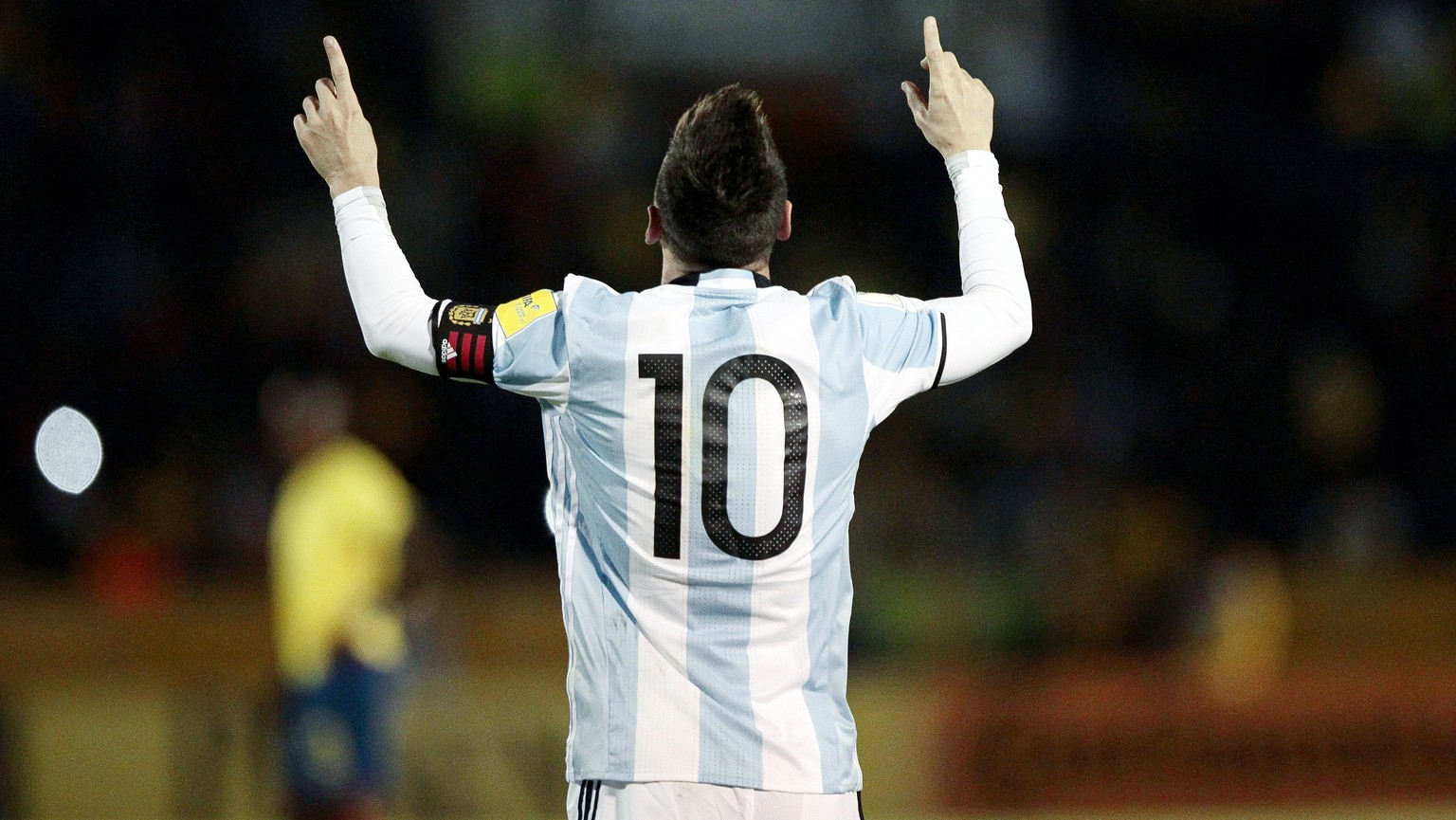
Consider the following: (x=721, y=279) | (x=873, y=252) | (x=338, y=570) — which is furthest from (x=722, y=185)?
(x=873, y=252)

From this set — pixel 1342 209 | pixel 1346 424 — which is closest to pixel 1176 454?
pixel 1346 424

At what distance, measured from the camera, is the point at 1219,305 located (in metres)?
9.97

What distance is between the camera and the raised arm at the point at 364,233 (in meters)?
2.22

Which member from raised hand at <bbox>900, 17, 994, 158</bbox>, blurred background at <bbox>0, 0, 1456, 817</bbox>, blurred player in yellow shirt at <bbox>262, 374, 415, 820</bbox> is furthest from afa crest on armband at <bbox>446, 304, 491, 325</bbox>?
blurred background at <bbox>0, 0, 1456, 817</bbox>

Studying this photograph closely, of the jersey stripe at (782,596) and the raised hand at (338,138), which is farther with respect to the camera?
the raised hand at (338,138)

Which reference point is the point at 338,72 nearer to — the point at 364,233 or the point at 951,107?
the point at 364,233

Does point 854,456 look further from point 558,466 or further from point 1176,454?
point 1176,454

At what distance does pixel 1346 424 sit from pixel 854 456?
26.6ft

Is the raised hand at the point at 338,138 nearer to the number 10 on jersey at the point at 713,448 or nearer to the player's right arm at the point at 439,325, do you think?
the player's right arm at the point at 439,325

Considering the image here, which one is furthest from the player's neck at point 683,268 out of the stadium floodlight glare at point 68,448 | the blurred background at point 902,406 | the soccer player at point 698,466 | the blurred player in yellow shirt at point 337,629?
the stadium floodlight glare at point 68,448

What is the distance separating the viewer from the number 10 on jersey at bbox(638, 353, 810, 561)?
2227mm

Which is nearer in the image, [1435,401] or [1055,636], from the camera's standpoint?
[1055,636]

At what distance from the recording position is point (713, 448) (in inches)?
87.8

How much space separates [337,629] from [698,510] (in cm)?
505
